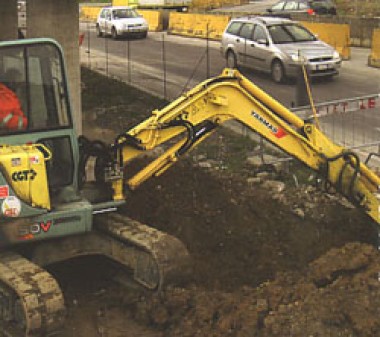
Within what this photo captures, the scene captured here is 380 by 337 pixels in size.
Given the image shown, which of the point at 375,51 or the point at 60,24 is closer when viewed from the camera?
the point at 60,24

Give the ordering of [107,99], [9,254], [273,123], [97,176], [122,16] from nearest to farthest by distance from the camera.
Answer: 1. [9,254]
2. [97,176]
3. [273,123]
4. [107,99]
5. [122,16]

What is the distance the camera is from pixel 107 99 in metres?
21.8

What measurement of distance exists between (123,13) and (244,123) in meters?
30.5

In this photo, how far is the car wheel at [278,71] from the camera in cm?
2352

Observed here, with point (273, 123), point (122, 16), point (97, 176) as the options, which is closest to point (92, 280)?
point (97, 176)

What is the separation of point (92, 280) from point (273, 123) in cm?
286

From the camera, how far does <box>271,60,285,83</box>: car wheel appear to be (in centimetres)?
2352

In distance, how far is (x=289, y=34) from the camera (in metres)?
24.7

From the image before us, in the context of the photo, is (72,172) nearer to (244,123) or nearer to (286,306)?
(244,123)

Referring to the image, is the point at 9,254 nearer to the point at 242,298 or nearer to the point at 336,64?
the point at 242,298

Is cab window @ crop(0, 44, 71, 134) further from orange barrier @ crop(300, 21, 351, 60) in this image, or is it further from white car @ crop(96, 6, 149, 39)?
white car @ crop(96, 6, 149, 39)

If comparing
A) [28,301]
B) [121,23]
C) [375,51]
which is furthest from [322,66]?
[28,301]

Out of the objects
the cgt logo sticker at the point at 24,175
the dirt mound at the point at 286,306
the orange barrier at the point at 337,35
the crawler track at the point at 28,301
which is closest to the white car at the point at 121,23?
the orange barrier at the point at 337,35

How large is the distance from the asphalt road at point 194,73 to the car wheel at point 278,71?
0.20m
